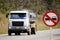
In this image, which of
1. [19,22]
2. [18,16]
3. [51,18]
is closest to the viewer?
[51,18]

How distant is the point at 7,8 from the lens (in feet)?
179

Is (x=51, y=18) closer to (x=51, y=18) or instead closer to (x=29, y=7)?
(x=51, y=18)

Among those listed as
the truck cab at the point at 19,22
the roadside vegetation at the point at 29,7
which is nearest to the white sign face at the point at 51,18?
the truck cab at the point at 19,22

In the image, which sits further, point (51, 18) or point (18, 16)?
point (18, 16)

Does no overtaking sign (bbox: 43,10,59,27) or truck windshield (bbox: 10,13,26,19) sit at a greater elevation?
no overtaking sign (bbox: 43,10,59,27)

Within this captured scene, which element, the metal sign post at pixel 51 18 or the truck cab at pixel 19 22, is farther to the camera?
the truck cab at pixel 19 22

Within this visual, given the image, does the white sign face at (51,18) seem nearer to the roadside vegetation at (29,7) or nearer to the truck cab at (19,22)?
the truck cab at (19,22)

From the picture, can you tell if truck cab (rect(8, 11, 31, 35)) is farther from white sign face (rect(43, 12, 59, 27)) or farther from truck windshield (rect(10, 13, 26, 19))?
white sign face (rect(43, 12, 59, 27))

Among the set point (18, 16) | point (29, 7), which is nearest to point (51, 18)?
point (18, 16)

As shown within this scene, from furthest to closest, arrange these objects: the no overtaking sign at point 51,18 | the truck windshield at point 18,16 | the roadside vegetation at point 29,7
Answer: the roadside vegetation at point 29,7
the truck windshield at point 18,16
the no overtaking sign at point 51,18

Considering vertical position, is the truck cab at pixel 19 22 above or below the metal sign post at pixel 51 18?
below

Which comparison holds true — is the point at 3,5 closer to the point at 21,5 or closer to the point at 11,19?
the point at 21,5

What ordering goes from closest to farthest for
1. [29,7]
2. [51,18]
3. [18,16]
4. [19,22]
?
[51,18]
[18,16]
[19,22]
[29,7]

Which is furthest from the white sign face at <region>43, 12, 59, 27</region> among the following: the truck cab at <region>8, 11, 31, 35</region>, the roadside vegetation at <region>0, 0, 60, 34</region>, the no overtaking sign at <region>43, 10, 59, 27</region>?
the roadside vegetation at <region>0, 0, 60, 34</region>
